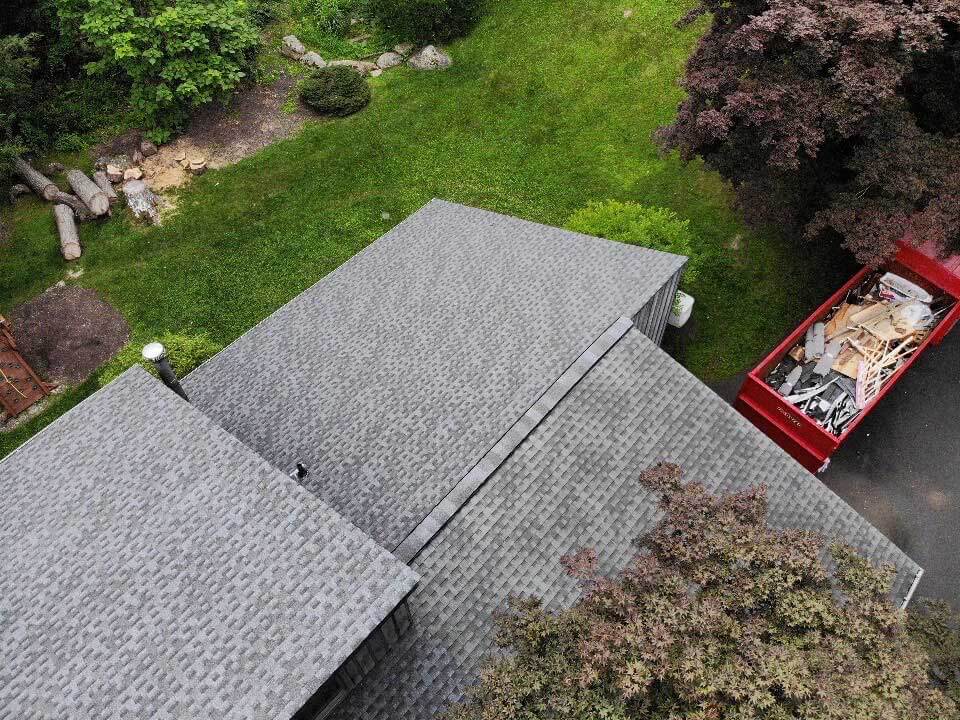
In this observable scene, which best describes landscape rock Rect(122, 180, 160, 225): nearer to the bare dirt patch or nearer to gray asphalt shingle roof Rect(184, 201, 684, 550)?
the bare dirt patch

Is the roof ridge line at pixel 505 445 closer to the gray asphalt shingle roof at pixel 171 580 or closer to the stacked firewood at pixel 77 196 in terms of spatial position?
the gray asphalt shingle roof at pixel 171 580

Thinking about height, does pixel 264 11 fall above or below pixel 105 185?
above

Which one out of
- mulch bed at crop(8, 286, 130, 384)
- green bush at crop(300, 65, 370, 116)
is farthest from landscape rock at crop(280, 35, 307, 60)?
mulch bed at crop(8, 286, 130, 384)

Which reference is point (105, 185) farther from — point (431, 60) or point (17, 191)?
point (431, 60)

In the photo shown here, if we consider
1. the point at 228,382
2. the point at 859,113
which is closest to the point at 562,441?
the point at 228,382

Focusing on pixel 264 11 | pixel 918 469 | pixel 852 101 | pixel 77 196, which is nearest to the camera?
pixel 852 101

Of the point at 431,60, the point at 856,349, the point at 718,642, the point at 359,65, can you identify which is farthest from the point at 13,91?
the point at 856,349
